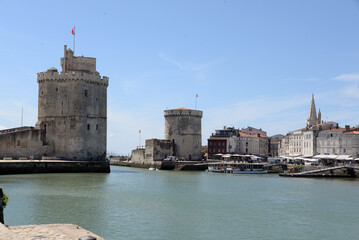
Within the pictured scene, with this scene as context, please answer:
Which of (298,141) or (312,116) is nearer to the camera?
(298,141)

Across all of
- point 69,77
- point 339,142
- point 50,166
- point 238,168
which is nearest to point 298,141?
point 339,142

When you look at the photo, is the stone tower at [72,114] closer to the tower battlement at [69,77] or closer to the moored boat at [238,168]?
the tower battlement at [69,77]

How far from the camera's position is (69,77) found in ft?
173

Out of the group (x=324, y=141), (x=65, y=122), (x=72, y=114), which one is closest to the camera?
(x=72, y=114)

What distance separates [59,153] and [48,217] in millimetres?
34520

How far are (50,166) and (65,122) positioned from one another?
6974mm

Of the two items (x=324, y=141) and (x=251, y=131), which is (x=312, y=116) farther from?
(x=324, y=141)

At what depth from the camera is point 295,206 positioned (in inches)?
982

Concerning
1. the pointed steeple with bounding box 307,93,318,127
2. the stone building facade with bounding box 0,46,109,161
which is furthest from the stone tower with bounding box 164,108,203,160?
the pointed steeple with bounding box 307,93,318,127

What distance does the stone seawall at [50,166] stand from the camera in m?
44.7

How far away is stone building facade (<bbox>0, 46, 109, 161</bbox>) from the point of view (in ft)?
171

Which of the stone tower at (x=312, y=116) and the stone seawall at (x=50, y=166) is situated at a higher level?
the stone tower at (x=312, y=116)

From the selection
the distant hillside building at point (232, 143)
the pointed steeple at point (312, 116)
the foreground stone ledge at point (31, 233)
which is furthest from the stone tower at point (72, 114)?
the pointed steeple at point (312, 116)

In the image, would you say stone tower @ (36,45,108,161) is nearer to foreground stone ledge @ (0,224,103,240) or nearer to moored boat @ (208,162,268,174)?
moored boat @ (208,162,268,174)
